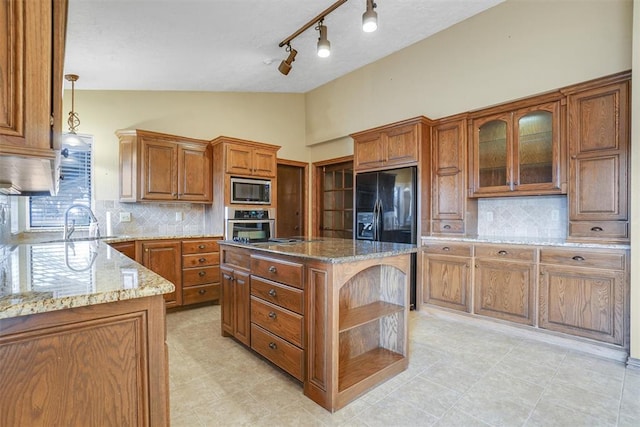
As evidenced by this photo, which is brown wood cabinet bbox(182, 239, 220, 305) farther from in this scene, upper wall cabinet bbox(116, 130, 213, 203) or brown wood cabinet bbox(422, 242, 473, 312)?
brown wood cabinet bbox(422, 242, 473, 312)

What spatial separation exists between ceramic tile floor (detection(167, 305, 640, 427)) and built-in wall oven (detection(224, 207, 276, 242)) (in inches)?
60.7

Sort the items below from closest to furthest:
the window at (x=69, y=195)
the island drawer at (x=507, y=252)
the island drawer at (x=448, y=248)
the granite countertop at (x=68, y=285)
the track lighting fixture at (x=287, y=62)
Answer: the granite countertop at (x=68, y=285) → the island drawer at (x=507, y=252) → the island drawer at (x=448, y=248) → the track lighting fixture at (x=287, y=62) → the window at (x=69, y=195)

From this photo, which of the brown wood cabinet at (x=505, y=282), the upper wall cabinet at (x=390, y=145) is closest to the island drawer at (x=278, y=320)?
the brown wood cabinet at (x=505, y=282)

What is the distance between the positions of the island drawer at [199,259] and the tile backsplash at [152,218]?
1.89ft

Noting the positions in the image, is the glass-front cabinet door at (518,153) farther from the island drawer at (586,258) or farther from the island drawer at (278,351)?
the island drawer at (278,351)

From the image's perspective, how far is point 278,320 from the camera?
6.88 ft

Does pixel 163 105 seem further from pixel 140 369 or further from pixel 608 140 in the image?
pixel 608 140

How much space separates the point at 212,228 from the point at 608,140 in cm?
431

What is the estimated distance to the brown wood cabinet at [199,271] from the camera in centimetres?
364

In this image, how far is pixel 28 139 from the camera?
0.92 metres

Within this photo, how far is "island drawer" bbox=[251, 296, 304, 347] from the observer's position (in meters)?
1.95

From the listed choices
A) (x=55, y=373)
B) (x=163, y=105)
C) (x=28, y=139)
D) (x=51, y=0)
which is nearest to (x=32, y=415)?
(x=55, y=373)

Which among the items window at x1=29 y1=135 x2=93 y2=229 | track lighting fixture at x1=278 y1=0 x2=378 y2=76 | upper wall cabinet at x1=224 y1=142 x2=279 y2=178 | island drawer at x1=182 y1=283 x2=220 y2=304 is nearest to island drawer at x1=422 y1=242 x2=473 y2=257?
track lighting fixture at x1=278 y1=0 x2=378 y2=76

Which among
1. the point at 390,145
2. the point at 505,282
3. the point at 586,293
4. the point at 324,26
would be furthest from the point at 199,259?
the point at 586,293
